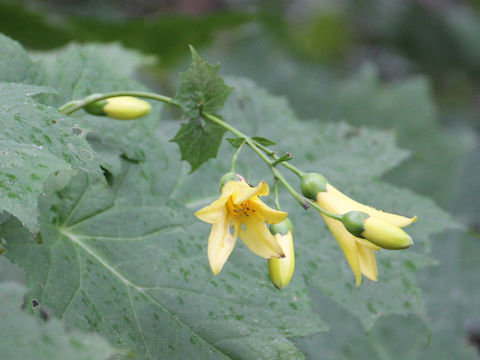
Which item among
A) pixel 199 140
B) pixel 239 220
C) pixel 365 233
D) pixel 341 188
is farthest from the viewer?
pixel 341 188

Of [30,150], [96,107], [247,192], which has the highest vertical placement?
[96,107]

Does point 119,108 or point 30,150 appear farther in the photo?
point 119,108

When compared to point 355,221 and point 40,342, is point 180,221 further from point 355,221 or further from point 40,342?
point 40,342

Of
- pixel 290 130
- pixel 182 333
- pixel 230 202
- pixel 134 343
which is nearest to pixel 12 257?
pixel 134 343

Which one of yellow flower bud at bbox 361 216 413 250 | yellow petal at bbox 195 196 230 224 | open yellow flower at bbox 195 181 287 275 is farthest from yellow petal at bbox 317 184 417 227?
yellow petal at bbox 195 196 230 224

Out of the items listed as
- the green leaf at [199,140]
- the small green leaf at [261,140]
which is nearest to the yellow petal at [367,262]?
the small green leaf at [261,140]

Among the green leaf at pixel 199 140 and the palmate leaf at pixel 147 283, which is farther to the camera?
the green leaf at pixel 199 140

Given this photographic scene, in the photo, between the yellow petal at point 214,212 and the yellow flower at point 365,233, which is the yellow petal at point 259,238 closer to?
the yellow petal at point 214,212

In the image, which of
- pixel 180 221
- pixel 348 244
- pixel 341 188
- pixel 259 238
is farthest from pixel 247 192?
pixel 341 188
